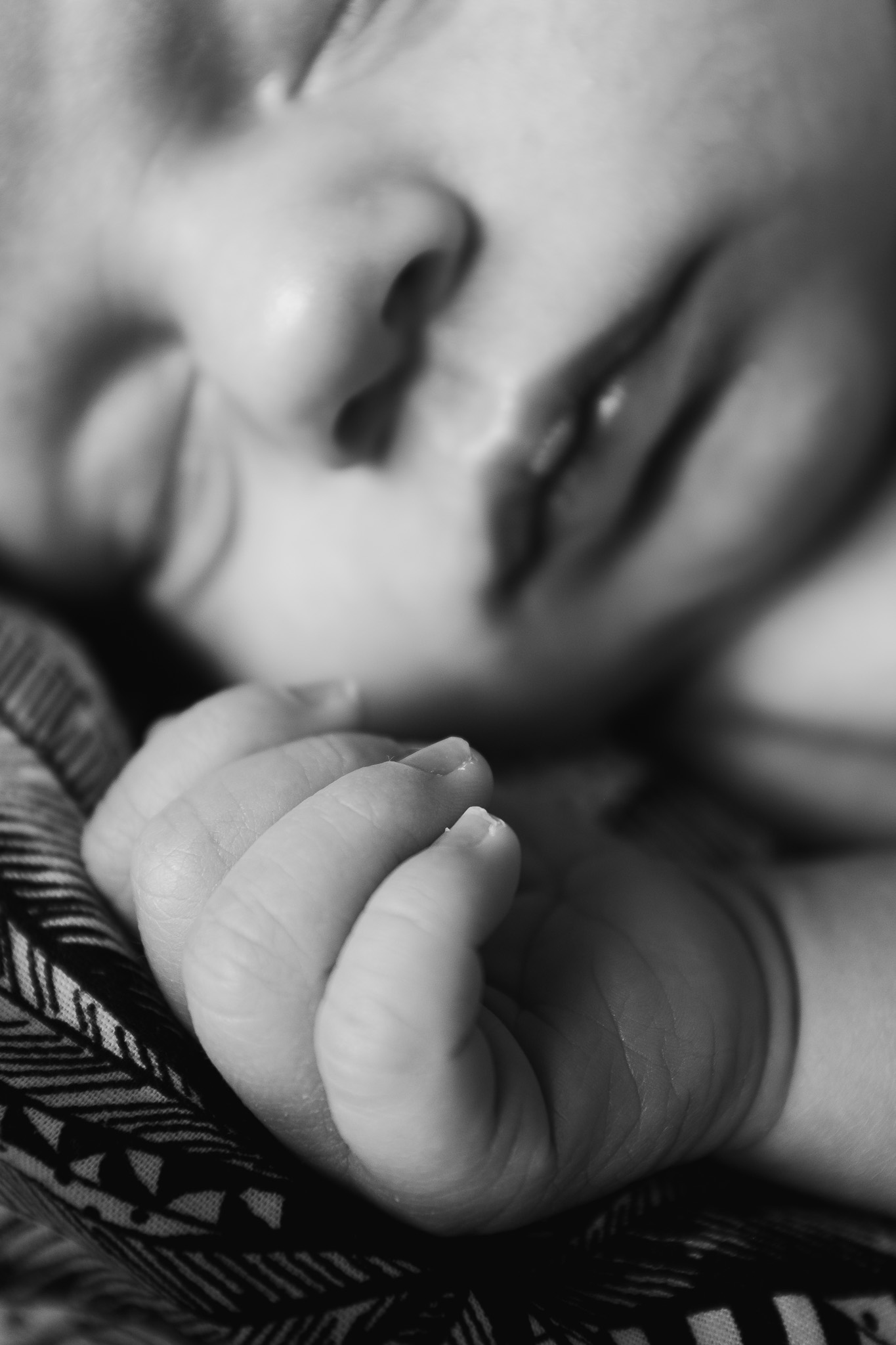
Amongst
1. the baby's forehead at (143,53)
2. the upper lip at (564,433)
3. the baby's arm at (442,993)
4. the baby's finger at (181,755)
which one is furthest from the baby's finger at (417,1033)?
the baby's forehead at (143,53)

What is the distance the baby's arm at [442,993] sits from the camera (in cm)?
35

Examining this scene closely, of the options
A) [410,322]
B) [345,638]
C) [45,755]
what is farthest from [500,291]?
[45,755]

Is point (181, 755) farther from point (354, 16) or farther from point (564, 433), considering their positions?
point (354, 16)

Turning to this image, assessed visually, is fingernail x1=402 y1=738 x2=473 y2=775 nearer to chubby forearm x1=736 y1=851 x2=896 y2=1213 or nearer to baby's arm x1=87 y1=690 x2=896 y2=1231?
baby's arm x1=87 y1=690 x2=896 y2=1231

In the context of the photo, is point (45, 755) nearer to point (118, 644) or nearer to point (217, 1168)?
point (217, 1168)

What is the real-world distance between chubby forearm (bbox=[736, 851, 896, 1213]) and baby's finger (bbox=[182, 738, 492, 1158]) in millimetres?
237

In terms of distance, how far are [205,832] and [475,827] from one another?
105 millimetres

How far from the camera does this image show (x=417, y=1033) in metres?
0.34

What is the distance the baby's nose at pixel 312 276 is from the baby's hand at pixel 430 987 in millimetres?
220

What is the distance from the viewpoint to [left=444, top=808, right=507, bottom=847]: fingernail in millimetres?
392

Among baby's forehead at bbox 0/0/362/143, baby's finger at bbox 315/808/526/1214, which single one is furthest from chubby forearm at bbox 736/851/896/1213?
baby's forehead at bbox 0/0/362/143

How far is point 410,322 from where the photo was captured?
636 mm

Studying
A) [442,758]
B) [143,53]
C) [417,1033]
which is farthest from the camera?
[143,53]

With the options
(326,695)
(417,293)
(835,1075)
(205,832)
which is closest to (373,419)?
(417,293)
